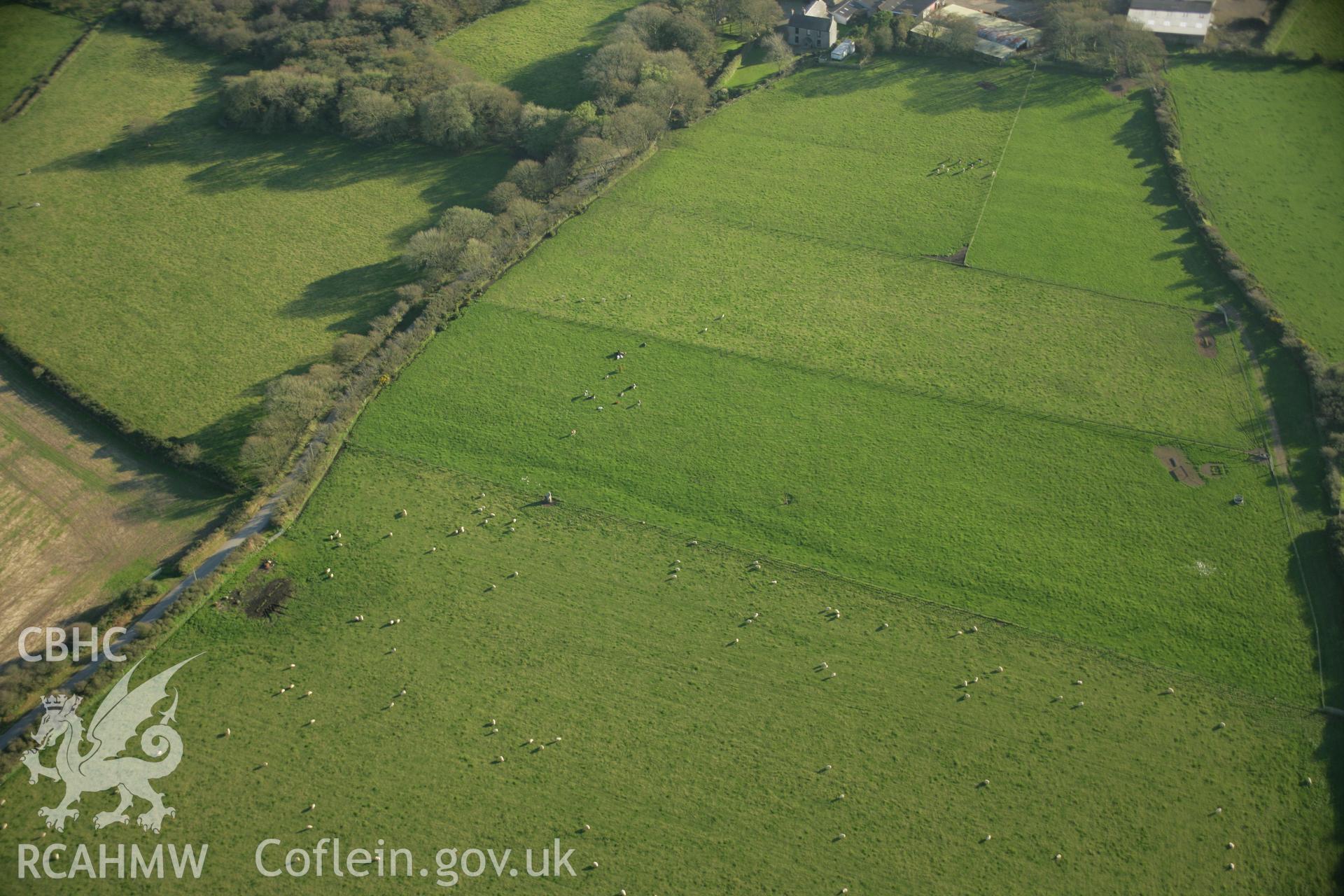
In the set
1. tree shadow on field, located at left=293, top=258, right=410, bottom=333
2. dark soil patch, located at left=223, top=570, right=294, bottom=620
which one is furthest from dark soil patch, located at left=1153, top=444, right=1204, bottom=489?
tree shadow on field, located at left=293, top=258, right=410, bottom=333

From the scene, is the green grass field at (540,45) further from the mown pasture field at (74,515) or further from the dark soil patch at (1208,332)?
the dark soil patch at (1208,332)

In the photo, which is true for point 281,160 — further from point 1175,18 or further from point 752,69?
point 1175,18

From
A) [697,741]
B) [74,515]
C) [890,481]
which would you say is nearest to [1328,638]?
[890,481]

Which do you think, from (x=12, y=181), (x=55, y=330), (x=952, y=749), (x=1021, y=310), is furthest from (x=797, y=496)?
(x=12, y=181)

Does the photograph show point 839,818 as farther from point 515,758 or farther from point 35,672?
point 35,672

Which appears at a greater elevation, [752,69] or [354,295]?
[752,69]

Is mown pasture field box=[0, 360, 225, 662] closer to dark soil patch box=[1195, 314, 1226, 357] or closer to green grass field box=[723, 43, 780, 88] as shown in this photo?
dark soil patch box=[1195, 314, 1226, 357]
